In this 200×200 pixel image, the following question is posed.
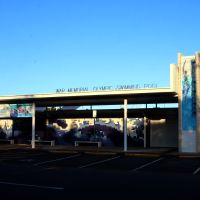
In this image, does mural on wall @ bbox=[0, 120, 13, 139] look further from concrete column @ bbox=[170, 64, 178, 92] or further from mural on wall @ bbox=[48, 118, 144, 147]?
concrete column @ bbox=[170, 64, 178, 92]

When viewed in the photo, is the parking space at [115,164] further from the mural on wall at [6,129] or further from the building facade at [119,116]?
the mural on wall at [6,129]

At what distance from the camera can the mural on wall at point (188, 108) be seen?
29292mm

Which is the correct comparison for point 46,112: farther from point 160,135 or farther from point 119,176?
point 119,176

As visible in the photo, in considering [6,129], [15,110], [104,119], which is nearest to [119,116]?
[104,119]

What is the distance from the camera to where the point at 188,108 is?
2952 centimetres

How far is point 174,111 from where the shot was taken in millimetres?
35375

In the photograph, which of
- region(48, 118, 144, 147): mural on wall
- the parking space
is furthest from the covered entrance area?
the parking space

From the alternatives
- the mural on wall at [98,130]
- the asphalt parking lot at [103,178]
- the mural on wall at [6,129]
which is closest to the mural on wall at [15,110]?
the mural on wall at [98,130]

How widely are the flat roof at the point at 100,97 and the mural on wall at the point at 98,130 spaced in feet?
10.2

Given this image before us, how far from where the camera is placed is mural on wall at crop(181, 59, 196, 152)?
2929 cm

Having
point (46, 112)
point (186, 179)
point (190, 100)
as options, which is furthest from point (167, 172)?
point (46, 112)

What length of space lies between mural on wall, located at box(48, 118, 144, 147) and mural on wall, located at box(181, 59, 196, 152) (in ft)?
29.2

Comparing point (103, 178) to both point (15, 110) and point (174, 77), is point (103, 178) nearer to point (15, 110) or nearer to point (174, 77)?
point (174, 77)

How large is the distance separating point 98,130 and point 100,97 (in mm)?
7984
